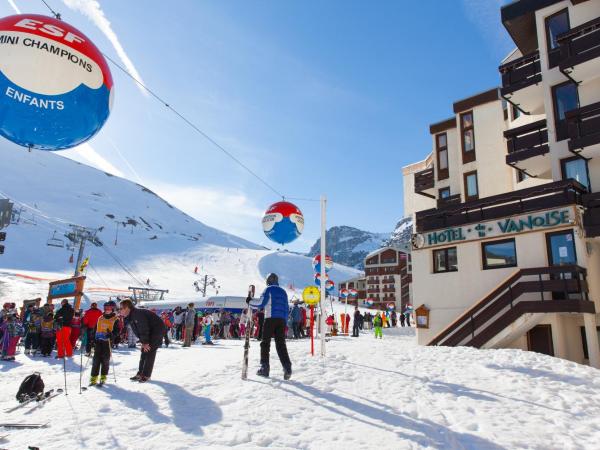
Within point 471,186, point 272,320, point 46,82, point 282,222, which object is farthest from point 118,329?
point 471,186

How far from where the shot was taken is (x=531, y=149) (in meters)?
18.7

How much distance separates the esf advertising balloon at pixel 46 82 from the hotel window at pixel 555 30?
64.4 ft

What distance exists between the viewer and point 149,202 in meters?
185

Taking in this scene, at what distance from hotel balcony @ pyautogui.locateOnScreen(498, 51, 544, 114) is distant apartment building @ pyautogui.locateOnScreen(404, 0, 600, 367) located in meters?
0.05

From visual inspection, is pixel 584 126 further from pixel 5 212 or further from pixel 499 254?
pixel 5 212

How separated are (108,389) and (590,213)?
15814mm

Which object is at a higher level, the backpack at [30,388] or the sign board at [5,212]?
the sign board at [5,212]

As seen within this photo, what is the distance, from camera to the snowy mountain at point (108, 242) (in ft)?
246

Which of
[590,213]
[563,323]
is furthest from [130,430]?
[590,213]

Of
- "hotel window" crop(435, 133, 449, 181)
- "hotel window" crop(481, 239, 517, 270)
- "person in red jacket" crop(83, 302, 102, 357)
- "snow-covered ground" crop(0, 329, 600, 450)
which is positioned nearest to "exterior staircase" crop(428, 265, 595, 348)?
"hotel window" crop(481, 239, 517, 270)

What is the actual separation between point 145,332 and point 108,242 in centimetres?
10775

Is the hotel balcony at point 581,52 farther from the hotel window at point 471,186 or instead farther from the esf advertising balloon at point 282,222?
the esf advertising balloon at point 282,222

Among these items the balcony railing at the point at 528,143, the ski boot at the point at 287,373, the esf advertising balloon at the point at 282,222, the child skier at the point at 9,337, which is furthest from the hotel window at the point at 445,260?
the child skier at the point at 9,337

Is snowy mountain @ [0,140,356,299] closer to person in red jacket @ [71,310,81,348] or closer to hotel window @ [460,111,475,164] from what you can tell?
person in red jacket @ [71,310,81,348]
